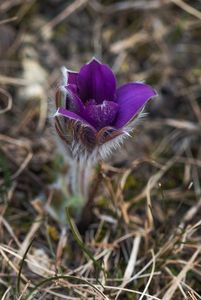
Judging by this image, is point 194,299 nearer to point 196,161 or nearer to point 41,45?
point 196,161

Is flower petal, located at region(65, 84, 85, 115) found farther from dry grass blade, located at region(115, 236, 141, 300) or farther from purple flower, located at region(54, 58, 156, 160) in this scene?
dry grass blade, located at region(115, 236, 141, 300)

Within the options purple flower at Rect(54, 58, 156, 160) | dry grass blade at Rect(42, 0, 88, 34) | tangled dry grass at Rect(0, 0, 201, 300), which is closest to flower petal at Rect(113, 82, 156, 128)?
purple flower at Rect(54, 58, 156, 160)

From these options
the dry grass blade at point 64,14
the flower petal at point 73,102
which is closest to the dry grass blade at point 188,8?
the dry grass blade at point 64,14

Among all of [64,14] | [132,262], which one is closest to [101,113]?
[132,262]

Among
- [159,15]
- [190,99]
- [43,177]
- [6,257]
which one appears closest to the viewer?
[6,257]

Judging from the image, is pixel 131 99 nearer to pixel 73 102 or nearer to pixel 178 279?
pixel 73 102

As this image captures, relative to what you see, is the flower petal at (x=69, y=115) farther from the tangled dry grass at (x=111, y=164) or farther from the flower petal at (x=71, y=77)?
the tangled dry grass at (x=111, y=164)

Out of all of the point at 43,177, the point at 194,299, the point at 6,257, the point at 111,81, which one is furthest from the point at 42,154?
the point at 194,299
